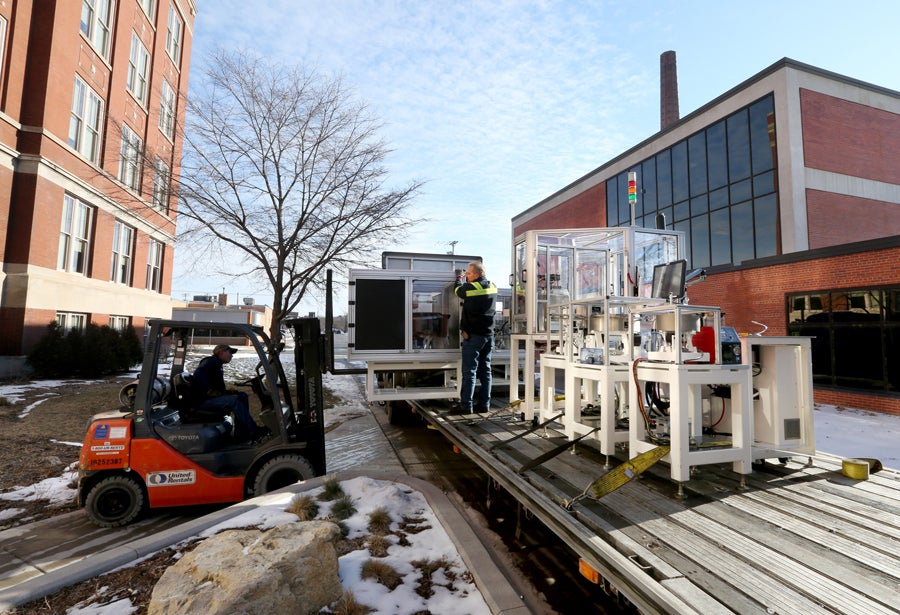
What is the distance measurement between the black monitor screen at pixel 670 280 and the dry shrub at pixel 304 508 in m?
3.92

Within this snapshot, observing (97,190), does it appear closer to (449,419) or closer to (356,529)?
(449,419)

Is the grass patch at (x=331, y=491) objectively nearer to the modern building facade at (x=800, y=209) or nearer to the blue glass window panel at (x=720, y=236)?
the modern building facade at (x=800, y=209)

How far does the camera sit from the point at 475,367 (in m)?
6.34

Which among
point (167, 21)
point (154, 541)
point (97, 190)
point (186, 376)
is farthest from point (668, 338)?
point (167, 21)

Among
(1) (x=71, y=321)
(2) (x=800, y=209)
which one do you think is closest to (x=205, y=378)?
(1) (x=71, y=321)

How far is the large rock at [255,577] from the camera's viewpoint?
2.44 meters

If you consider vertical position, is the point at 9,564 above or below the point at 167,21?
below

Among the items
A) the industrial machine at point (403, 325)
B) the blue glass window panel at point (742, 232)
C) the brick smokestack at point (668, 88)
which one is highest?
the brick smokestack at point (668, 88)

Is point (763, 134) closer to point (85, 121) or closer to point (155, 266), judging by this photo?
point (85, 121)

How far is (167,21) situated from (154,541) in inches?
1011

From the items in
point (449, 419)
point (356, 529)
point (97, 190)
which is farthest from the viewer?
point (97, 190)

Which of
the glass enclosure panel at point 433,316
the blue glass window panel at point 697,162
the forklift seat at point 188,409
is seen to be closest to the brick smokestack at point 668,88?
the blue glass window panel at point 697,162

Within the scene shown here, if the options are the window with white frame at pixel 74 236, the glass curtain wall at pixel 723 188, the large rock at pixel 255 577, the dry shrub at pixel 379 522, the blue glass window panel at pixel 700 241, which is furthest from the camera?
the blue glass window panel at pixel 700 241

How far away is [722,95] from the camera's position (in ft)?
64.5
